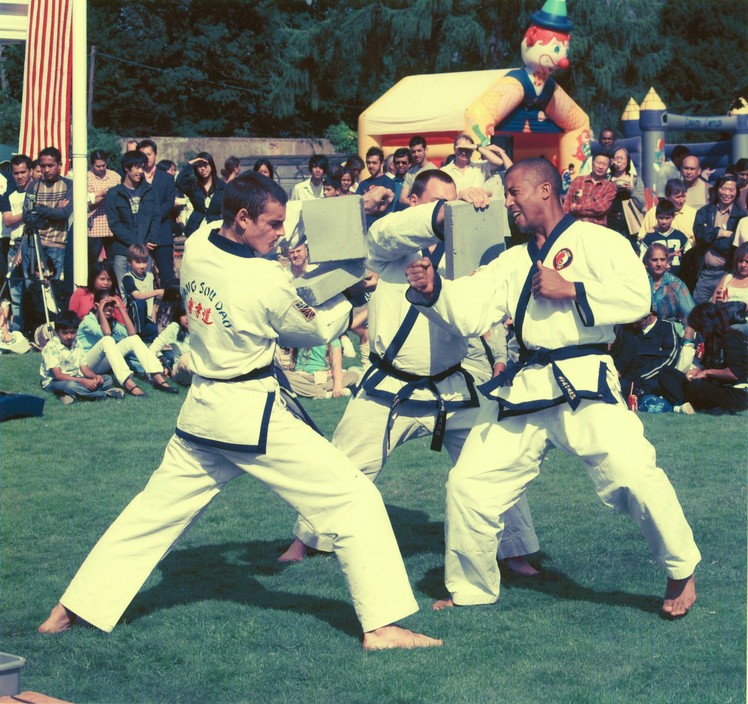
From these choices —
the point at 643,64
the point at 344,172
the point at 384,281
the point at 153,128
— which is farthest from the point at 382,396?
the point at 153,128

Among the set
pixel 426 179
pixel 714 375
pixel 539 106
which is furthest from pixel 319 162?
pixel 426 179

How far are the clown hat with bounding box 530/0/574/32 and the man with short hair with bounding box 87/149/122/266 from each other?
8685mm

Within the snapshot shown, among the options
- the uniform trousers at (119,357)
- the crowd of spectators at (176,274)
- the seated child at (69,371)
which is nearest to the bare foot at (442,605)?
the crowd of spectators at (176,274)

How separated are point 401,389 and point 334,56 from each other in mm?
28807

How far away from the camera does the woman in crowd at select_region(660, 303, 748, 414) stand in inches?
397

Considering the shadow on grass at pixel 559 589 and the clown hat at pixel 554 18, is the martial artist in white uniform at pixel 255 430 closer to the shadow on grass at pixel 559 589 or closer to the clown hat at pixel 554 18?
the shadow on grass at pixel 559 589

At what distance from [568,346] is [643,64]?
1207 inches

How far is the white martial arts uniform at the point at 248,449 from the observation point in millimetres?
4785

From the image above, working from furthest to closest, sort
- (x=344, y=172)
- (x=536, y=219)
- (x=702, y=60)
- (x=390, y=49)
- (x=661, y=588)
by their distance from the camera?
(x=702, y=60), (x=390, y=49), (x=344, y=172), (x=661, y=588), (x=536, y=219)

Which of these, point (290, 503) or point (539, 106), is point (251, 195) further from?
point (539, 106)

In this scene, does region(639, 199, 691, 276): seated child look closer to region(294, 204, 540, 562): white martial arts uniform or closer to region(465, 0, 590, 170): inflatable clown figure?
region(294, 204, 540, 562): white martial arts uniform

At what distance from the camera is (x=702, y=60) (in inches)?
1710

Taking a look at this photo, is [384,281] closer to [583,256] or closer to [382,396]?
[382,396]

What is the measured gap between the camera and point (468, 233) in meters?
5.23
